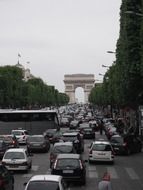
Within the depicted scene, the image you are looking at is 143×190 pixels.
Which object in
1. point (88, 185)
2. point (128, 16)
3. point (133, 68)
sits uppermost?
point (128, 16)

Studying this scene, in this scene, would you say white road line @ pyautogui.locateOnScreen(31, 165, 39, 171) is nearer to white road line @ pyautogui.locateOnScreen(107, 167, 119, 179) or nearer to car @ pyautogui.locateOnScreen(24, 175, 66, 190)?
white road line @ pyautogui.locateOnScreen(107, 167, 119, 179)

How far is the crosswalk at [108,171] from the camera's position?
1273 inches

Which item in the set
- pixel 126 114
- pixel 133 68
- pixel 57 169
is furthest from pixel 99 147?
pixel 126 114

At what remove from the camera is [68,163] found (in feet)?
89.0

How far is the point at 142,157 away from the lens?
151 ft

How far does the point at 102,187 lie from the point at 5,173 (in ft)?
17.0

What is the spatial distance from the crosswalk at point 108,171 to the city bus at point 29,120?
1026 inches

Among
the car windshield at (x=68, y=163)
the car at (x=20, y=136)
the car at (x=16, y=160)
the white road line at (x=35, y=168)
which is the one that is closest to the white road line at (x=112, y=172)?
the white road line at (x=35, y=168)

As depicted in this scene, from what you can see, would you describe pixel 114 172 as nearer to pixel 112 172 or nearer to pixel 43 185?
pixel 112 172

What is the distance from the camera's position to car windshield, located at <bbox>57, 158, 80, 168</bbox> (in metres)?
27.0

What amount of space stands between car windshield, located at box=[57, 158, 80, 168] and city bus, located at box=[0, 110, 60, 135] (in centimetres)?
3581

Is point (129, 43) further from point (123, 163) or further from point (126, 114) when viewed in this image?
point (126, 114)

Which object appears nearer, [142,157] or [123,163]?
[123,163]

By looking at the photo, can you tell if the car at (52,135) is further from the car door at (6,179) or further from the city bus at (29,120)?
the car door at (6,179)
